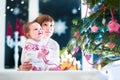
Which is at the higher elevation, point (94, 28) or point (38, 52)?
point (94, 28)

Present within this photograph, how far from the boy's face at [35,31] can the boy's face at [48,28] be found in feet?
0.10

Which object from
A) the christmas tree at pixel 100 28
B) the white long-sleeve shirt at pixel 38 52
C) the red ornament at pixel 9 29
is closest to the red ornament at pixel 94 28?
the christmas tree at pixel 100 28

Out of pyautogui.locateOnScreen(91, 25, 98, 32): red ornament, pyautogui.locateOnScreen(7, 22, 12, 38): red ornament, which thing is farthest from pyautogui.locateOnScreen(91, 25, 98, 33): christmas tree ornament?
pyautogui.locateOnScreen(7, 22, 12, 38): red ornament

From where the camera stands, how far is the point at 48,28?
1740mm

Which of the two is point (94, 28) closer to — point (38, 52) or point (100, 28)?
point (100, 28)

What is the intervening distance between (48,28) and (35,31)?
0.32ft

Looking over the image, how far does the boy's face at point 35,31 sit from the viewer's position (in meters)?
1.72

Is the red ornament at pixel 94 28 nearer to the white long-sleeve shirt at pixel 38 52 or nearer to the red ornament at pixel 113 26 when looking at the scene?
the red ornament at pixel 113 26

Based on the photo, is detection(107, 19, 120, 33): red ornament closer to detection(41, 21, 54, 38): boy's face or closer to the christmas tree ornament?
the christmas tree ornament

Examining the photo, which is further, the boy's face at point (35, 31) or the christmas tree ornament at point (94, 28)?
the boy's face at point (35, 31)

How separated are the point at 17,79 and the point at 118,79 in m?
0.38

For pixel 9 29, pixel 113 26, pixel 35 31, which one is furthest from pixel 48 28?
pixel 113 26

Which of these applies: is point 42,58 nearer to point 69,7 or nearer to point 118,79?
point 69,7

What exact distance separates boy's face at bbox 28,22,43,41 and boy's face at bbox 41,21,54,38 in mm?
30
